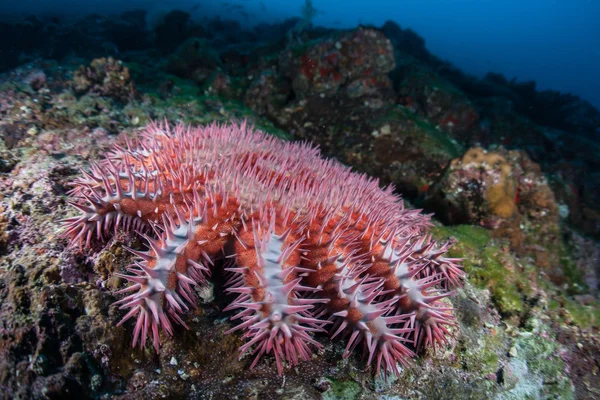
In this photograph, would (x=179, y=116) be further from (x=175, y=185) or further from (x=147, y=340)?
(x=147, y=340)

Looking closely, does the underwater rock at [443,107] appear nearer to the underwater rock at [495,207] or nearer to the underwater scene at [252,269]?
the underwater scene at [252,269]

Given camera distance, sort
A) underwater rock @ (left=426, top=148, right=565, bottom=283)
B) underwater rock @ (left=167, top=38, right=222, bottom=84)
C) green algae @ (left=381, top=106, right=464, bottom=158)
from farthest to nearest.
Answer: underwater rock @ (left=167, top=38, right=222, bottom=84) → green algae @ (left=381, top=106, right=464, bottom=158) → underwater rock @ (left=426, top=148, right=565, bottom=283)

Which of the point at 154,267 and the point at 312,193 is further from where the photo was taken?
the point at 312,193

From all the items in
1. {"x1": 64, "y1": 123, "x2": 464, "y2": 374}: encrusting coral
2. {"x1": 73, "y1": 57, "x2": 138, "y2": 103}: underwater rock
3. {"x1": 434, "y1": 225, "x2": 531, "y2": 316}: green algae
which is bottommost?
{"x1": 73, "y1": 57, "x2": 138, "y2": 103}: underwater rock

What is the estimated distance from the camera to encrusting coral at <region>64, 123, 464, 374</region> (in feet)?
7.59

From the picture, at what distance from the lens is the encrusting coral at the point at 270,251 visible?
7.59 feet

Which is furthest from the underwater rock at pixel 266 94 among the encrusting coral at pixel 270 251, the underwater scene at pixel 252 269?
the encrusting coral at pixel 270 251

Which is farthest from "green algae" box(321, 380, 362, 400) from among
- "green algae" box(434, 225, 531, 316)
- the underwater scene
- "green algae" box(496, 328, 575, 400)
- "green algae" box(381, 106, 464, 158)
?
"green algae" box(381, 106, 464, 158)

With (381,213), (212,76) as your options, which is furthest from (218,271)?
(212,76)

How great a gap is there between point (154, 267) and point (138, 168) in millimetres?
1299

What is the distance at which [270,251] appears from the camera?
2.48 metres

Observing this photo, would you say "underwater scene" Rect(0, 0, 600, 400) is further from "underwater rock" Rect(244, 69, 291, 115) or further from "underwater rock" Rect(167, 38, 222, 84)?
"underwater rock" Rect(167, 38, 222, 84)

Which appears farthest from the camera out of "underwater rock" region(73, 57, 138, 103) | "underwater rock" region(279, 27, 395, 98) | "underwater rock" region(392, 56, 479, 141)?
"underwater rock" region(392, 56, 479, 141)

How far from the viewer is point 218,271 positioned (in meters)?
3.10
